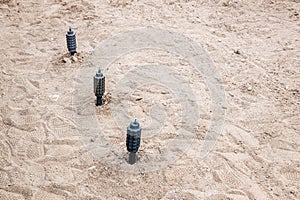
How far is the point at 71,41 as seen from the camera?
5.35m

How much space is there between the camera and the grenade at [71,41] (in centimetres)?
527

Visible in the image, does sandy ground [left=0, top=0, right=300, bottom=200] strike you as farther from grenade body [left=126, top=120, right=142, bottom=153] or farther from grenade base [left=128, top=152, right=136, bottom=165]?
grenade body [left=126, top=120, right=142, bottom=153]

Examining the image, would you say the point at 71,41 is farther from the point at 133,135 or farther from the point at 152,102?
the point at 133,135

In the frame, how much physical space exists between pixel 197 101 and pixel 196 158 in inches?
43.4

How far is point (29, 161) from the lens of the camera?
3.79 metres

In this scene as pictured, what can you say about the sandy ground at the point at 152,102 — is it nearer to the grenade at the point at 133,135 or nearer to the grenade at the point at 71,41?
the grenade at the point at 71,41

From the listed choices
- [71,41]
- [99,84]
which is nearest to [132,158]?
[99,84]

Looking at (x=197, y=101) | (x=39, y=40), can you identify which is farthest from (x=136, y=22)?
(x=197, y=101)

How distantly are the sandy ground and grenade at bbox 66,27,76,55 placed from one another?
164 mm

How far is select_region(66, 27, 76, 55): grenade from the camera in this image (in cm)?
527

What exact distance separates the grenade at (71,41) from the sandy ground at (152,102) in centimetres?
16

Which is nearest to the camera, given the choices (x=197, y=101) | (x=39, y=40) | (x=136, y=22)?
(x=197, y=101)

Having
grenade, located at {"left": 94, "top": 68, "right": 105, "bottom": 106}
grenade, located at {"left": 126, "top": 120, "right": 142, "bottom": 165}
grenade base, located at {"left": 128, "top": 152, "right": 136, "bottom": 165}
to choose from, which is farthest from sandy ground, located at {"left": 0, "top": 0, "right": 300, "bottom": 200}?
grenade, located at {"left": 126, "top": 120, "right": 142, "bottom": 165}

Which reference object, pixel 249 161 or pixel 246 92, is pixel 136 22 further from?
pixel 249 161
